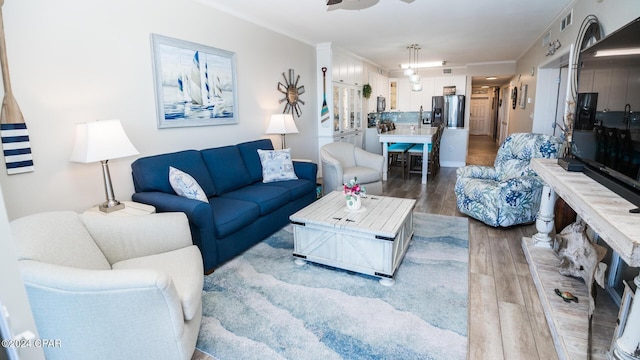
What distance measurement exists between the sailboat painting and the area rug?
60.6 inches

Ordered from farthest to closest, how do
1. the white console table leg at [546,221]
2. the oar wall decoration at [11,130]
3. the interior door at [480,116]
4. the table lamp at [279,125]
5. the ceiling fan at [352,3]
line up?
the interior door at [480,116] < the table lamp at [279,125] < the white console table leg at [546,221] < the ceiling fan at [352,3] < the oar wall decoration at [11,130]

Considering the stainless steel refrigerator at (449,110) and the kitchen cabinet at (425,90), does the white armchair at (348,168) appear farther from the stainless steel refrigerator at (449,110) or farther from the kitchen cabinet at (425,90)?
→ the kitchen cabinet at (425,90)

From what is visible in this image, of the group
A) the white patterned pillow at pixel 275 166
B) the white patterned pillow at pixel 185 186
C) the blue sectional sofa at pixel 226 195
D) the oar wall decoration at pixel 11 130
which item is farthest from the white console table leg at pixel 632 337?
the oar wall decoration at pixel 11 130

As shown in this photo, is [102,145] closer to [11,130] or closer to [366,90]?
[11,130]

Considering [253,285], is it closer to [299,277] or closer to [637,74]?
[299,277]

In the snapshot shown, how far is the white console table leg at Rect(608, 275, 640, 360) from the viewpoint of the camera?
133 centimetres

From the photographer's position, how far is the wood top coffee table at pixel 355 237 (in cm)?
250

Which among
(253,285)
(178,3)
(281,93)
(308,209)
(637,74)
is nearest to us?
(637,74)

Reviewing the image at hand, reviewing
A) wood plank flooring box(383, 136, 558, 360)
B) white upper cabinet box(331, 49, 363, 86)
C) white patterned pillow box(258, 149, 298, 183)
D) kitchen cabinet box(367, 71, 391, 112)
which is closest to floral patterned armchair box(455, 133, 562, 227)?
wood plank flooring box(383, 136, 558, 360)

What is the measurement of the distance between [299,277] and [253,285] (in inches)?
14.0

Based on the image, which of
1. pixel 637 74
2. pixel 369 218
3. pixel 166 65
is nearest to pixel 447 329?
pixel 369 218

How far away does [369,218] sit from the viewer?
2730 mm

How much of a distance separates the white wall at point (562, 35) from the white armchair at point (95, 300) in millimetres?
3373

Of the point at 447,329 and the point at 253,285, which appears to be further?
the point at 253,285
